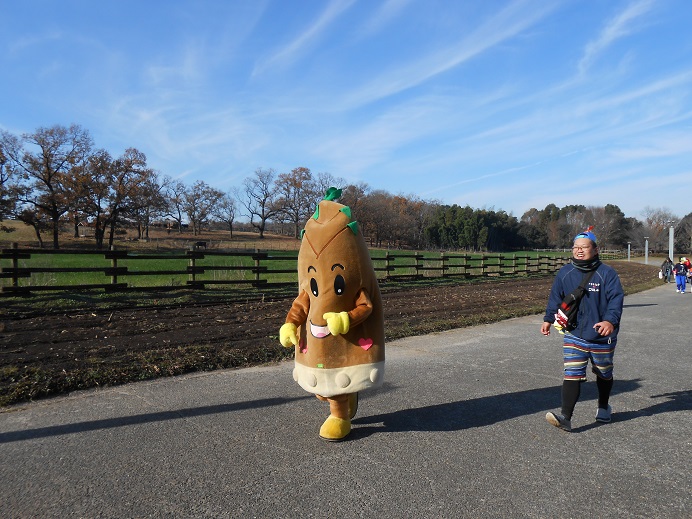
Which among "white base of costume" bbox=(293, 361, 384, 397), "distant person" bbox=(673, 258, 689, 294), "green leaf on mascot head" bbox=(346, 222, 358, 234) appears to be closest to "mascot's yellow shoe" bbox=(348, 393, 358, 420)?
"white base of costume" bbox=(293, 361, 384, 397)

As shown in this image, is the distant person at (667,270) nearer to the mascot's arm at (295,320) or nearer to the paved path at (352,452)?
the paved path at (352,452)

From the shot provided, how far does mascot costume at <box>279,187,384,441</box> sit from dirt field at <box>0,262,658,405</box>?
107 inches

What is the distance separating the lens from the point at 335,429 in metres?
3.80

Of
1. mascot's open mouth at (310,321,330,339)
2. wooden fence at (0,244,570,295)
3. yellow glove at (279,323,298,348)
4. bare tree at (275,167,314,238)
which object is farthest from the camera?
bare tree at (275,167,314,238)

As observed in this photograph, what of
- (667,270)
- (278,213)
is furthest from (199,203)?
(667,270)

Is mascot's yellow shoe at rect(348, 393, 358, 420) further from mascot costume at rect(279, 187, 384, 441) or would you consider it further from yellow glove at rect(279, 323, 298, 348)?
yellow glove at rect(279, 323, 298, 348)

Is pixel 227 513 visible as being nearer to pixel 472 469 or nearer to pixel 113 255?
pixel 472 469

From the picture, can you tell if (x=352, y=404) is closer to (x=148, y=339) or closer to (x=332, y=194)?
(x=332, y=194)

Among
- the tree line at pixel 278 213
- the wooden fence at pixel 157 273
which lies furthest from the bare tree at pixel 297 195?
the wooden fence at pixel 157 273

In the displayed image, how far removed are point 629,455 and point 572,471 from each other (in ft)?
2.06

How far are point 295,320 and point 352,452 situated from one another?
1.11 m

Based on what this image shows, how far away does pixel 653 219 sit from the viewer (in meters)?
108

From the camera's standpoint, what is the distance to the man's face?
4.21 meters

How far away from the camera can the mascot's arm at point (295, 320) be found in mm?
3820
